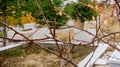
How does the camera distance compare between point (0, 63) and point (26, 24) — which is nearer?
point (0, 63)

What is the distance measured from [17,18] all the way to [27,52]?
1.38m

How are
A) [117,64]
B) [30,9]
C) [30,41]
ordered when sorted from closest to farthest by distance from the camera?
[30,41] → [117,64] → [30,9]

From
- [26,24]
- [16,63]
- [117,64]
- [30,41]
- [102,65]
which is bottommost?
[26,24]

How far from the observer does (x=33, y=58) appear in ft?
26.7

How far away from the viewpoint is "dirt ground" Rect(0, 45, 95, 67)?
744 centimetres

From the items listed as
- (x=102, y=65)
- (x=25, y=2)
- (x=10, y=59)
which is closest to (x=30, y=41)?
(x=102, y=65)

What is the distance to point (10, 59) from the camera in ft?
26.8

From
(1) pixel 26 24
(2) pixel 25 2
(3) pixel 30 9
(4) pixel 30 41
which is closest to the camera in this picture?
(4) pixel 30 41

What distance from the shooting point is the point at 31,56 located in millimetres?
8406

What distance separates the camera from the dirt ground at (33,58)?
24.4 feet

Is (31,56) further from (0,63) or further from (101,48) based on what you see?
(101,48)

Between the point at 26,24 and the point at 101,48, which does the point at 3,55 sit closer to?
the point at 101,48

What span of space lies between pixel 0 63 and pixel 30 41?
22.4 feet

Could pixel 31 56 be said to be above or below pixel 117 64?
below
